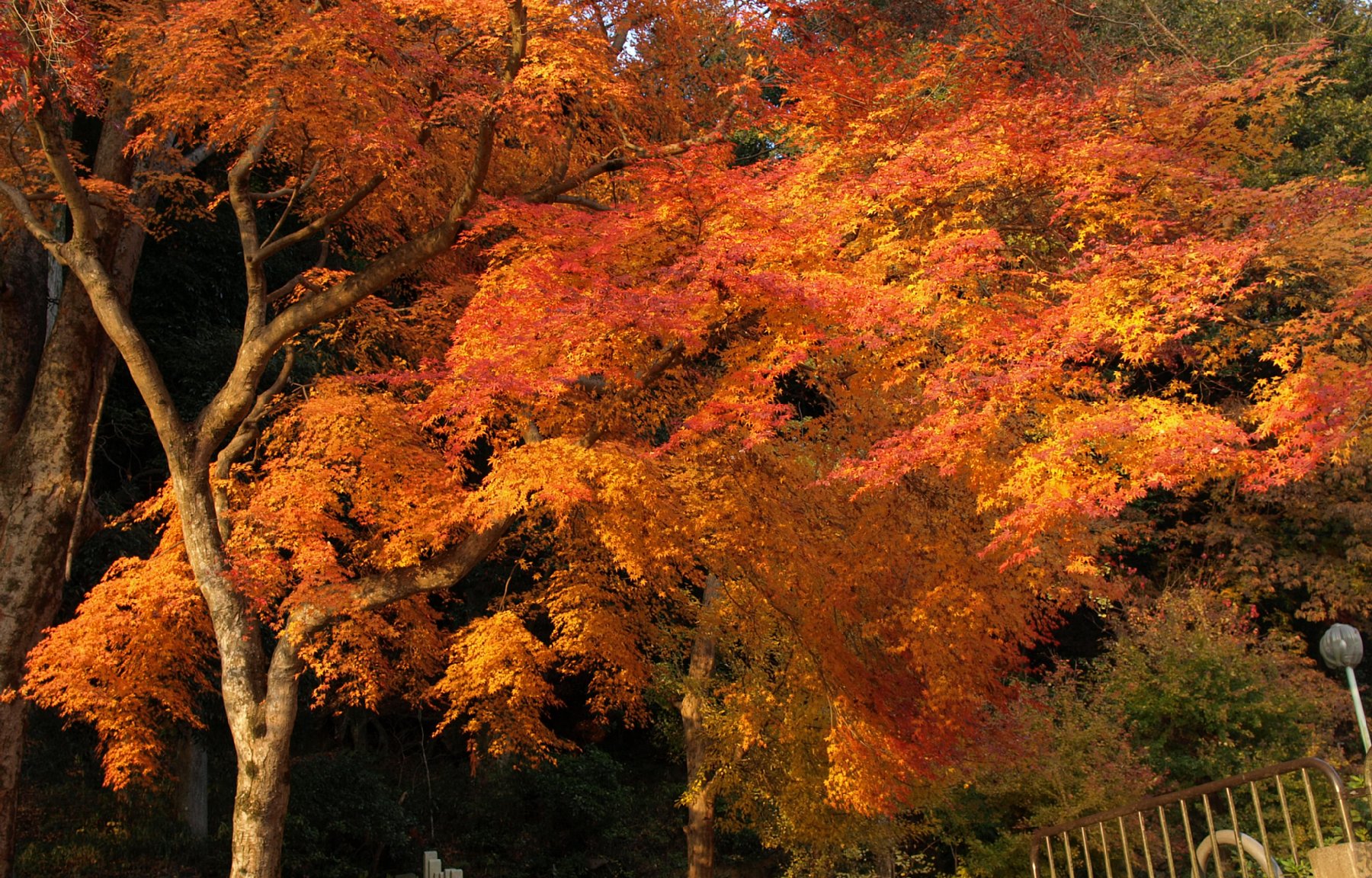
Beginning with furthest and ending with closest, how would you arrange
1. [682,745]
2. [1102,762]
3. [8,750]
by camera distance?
[682,745]
[1102,762]
[8,750]

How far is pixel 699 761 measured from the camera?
12703mm

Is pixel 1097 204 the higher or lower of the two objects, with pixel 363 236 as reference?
lower

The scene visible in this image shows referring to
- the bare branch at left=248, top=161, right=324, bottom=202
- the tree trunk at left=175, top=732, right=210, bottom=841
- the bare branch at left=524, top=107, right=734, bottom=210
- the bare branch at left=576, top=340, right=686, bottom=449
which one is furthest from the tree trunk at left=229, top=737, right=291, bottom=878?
the bare branch at left=524, top=107, right=734, bottom=210

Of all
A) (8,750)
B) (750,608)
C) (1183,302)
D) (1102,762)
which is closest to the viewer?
(1183,302)

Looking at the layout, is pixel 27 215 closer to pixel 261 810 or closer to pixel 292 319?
pixel 292 319

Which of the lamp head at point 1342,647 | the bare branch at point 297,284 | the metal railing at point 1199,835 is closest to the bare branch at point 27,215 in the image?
the bare branch at point 297,284

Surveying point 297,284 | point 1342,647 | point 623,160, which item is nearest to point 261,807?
point 297,284

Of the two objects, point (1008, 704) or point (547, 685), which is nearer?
point (547, 685)

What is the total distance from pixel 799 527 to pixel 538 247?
11.2 ft

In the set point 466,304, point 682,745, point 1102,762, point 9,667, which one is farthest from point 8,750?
point 1102,762

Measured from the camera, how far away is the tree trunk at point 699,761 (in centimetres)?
1220

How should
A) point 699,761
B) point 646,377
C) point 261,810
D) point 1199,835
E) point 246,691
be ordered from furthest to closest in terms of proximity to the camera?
point 1199,835 < point 699,761 < point 646,377 < point 246,691 < point 261,810

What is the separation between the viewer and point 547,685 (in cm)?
1098

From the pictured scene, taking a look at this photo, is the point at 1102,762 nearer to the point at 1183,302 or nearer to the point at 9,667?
the point at 1183,302
